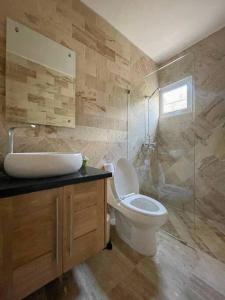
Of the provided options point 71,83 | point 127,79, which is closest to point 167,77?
point 127,79

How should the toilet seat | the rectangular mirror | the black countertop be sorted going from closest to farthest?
the black countertop
the rectangular mirror
the toilet seat

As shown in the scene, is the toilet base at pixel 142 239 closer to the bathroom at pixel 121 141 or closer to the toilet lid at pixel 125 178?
the bathroom at pixel 121 141

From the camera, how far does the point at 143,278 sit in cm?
110

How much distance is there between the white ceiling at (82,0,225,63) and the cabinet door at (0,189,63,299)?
6.14 feet

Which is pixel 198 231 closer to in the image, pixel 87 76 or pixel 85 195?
pixel 85 195

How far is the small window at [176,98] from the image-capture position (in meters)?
2.12

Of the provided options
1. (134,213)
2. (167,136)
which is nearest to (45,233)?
(134,213)

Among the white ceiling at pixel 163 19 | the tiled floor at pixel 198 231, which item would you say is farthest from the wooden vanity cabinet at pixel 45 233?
the white ceiling at pixel 163 19

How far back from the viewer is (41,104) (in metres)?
1.24

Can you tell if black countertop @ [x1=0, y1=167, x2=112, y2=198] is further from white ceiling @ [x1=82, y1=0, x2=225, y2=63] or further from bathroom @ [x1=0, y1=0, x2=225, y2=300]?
white ceiling @ [x1=82, y1=0, x2=225, y2=63]

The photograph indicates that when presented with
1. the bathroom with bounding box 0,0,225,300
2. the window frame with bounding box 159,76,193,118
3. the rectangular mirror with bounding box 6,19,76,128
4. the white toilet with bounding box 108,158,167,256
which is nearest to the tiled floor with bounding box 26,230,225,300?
the bathroom with bounding box 0,0,225,300

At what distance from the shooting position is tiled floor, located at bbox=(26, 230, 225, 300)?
98 cm

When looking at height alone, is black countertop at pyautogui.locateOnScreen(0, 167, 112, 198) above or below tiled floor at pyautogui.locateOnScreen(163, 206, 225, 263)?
above

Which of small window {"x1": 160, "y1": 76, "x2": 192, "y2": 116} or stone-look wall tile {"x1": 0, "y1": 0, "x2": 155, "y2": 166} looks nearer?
stone-look wall tile {"x1": 0, "y1": 0, "x2": 155, "y2": 166}
